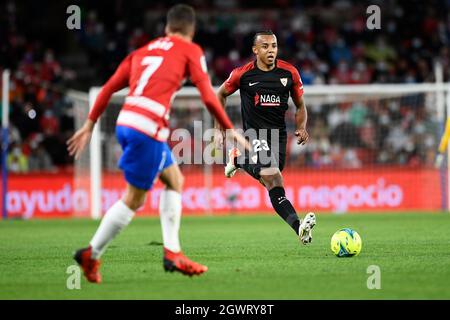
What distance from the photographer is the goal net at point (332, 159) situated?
19.3m

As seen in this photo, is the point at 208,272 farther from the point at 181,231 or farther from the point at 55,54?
the point at 55,54

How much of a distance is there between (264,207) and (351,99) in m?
3.43

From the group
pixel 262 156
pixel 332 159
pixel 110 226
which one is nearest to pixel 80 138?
pixel 110 226

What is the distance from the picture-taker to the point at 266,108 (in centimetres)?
1019

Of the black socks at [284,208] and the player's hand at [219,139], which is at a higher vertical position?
the player's hand at [219,139]

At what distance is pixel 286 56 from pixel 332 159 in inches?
188

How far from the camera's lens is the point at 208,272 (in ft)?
24.6

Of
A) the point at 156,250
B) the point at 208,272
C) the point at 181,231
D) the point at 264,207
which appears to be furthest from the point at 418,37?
the point at 208,272

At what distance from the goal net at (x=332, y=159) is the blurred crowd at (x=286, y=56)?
0.05 m

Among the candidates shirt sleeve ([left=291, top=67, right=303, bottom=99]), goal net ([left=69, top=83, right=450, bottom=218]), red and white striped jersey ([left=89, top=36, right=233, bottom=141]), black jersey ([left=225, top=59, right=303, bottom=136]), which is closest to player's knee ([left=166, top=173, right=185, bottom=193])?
red and white striped jersey ([left=89, top=36, right=233, bottom=141])

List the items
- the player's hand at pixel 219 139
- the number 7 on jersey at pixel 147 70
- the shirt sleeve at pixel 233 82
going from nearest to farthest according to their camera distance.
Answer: the number 7 on jersey at pixel 147 70, the player's hand at pixel 219 139, the shirt sleeve at pixel 233 82

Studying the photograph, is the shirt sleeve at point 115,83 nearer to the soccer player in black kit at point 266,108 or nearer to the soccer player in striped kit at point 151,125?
the soccer player in striped kit at point 151,125

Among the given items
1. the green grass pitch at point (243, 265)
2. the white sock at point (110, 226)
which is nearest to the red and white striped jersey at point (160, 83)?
the white sock at point (110, 226)

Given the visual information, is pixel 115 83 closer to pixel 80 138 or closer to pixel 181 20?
pixel 80 138
